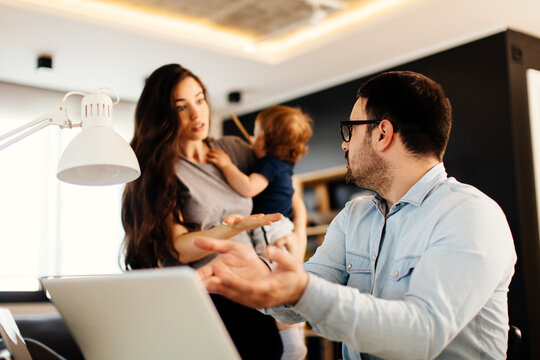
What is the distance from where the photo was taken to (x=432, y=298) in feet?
3.52

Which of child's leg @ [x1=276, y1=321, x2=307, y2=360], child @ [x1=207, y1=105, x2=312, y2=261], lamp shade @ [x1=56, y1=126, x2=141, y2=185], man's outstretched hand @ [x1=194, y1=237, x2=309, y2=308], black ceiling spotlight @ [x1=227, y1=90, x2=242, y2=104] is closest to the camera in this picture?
man's outstretched hand @ [x1=194, y1=237, x2=309, y2=308]

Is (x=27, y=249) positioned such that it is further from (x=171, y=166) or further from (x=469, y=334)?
(x=469, y=334)

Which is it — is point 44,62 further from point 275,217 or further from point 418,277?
point 418,277

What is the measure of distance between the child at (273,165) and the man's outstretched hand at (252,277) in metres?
1.21

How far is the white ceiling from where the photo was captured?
13.2 ft

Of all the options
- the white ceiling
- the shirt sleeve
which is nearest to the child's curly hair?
the shirt sleeve

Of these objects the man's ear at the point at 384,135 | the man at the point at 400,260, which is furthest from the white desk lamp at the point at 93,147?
the man's ear at the point at 384,135

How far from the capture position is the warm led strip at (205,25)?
13.6 feet

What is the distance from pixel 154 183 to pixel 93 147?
2.56 feet

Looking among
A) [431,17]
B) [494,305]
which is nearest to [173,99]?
[494,305]

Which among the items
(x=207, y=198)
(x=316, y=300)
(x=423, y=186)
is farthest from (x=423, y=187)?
(x=207, y=198)

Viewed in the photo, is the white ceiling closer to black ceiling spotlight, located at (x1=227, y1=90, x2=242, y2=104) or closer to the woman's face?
black ceiling spotlight, located at (x1=227, y1=90, x2=242, y2=104)

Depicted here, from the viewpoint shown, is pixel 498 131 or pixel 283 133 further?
pixel 498 131

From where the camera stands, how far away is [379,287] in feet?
4.77
